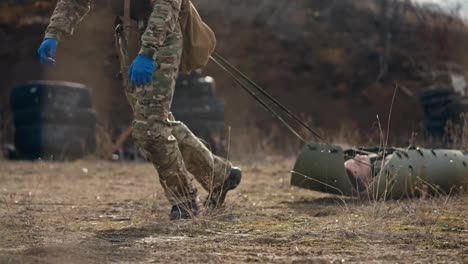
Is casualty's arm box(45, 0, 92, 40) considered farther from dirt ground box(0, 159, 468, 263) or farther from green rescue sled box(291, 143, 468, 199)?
green rescue sled box(291, 143, 468, 199)

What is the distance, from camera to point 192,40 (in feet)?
17.4

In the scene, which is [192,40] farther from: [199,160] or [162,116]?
[199,160]

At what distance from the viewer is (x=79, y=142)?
40.8 ft

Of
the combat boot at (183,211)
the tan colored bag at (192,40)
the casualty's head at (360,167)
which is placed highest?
the tan colored bag at (192,40)

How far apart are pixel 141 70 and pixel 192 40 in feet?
2.16

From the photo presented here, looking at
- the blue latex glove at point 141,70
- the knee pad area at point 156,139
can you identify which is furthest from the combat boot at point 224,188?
the blue latex glove at point 141,70

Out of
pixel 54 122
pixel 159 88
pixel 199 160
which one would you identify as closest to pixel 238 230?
pixel 199 160

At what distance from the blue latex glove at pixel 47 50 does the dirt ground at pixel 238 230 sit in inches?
38.3

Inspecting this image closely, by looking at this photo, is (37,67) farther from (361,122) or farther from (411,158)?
(411,158)

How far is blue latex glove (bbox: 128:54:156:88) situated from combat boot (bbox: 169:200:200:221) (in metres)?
0.86

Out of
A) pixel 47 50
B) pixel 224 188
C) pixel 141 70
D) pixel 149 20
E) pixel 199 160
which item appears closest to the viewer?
pixel 141 70

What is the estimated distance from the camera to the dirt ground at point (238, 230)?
12.8 ft

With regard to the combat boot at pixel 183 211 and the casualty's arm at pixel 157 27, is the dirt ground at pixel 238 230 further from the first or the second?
→ the casualty's arm at pixel 157 27

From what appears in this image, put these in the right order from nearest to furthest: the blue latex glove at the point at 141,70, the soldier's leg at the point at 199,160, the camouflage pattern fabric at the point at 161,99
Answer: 1. the blue latex glove at the point at 141,70
2. the camouflage pattern fabric at the point at 161,99
3. the soldier's leg at the point at 199,160
